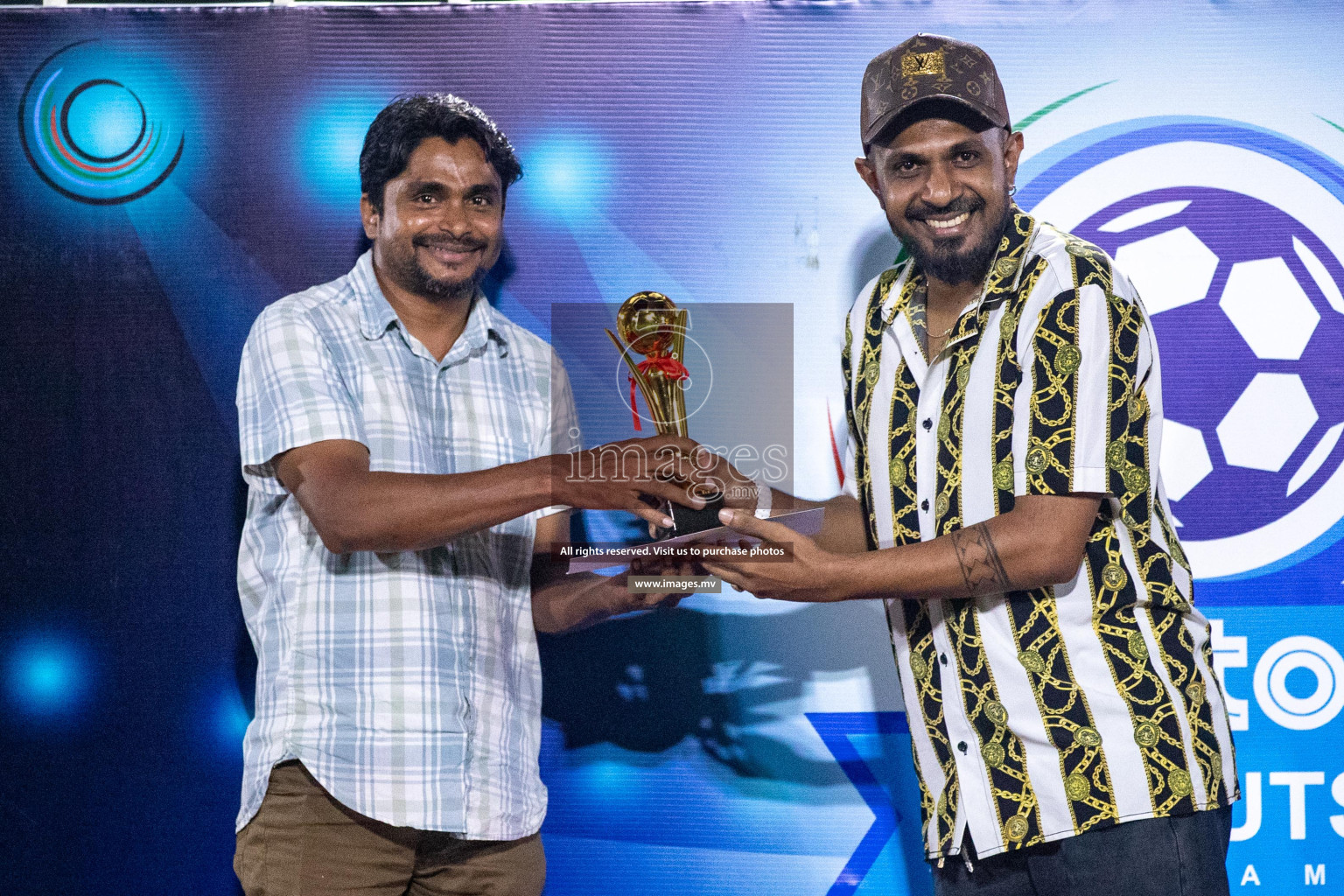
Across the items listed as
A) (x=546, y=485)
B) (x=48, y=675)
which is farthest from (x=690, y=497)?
(x=48, y=675)

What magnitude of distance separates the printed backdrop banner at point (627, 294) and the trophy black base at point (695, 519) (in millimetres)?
673

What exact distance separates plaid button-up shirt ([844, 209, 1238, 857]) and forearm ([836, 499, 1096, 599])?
6 centimetres

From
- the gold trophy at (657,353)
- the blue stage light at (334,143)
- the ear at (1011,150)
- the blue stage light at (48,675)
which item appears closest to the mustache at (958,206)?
the ear at (1011,150)

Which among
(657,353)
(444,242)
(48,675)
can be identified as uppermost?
(444,242)

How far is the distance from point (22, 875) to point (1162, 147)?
10.0 feet

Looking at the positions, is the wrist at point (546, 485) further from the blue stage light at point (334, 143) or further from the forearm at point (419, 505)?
the blue stage light at point (334, 143)

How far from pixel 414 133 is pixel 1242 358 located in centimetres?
183

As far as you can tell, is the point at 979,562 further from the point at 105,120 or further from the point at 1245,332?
the point at 105,120

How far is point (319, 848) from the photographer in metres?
1.87

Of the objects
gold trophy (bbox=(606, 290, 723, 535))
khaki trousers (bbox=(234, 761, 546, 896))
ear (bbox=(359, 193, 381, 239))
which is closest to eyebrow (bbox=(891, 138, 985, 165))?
gold trophy (bbox=(606, 290, 723, 535))

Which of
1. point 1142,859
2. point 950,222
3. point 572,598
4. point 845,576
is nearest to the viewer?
point 1142,859

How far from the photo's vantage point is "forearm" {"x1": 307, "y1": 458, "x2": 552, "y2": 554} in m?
1.82

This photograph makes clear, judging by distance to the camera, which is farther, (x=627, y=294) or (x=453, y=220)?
(x=627, y=294)

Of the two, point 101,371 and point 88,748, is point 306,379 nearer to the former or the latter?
point 101,371
